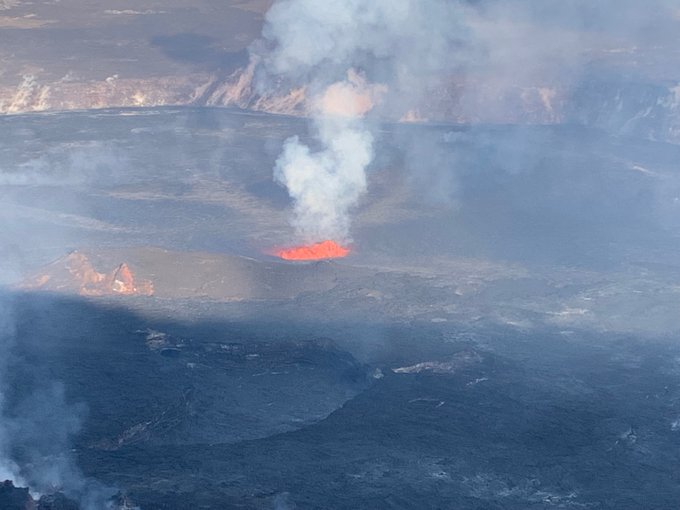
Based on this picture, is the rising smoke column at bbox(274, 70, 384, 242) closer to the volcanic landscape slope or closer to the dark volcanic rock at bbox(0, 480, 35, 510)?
the volcanic landscape slope

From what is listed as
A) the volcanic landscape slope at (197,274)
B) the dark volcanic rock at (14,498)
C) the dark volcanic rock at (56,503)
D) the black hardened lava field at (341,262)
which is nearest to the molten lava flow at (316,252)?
the black hardened lava field at (341,262)

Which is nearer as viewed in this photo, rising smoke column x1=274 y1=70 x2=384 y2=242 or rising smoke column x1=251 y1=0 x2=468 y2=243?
rising smoke column x1=274 y1=70 x2=384 y2=242

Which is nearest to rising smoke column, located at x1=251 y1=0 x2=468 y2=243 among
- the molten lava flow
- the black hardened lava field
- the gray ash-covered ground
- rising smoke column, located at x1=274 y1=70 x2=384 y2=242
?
rising smoke column, located at x1=274 y1=70 x2=384 y2=242

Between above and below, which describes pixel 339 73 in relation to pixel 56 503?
above

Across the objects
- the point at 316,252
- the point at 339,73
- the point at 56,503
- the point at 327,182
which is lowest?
the point at 316,252

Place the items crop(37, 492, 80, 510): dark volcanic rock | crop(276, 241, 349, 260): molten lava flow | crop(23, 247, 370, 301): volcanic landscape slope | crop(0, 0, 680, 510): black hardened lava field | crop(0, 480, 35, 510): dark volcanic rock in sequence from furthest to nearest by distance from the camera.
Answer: crop(276, 241, 349, 260): molten lava flow
crop(23, 247, 370, 301): volcanic landscape slope
crop(0, 0, 680, 510): black hardened lava field
crop(37, 492, 80, 510): dark volcanic rock
crop(0, 480, 35, 510): dark volcanic rock

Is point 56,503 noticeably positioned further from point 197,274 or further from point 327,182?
point 327,182

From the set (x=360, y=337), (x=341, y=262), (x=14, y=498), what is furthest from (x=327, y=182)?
(x=14, y=498)
